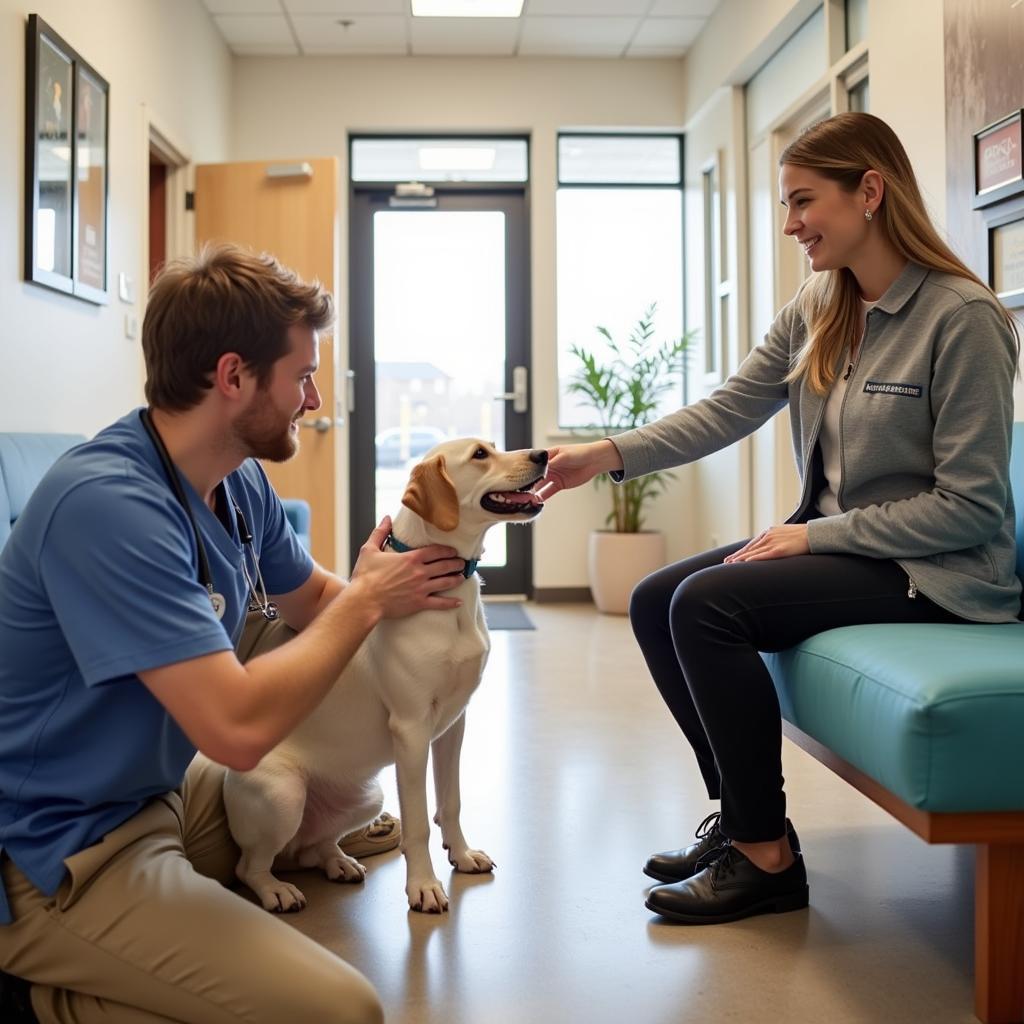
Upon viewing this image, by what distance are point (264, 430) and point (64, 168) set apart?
8.83 feet

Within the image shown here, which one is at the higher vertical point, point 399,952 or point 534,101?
point 534,101

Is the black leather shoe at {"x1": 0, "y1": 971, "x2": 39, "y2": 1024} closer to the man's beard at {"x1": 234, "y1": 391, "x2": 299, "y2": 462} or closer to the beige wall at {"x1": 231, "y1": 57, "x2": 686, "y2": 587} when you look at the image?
the man's beard at {"x1": 234, "y1": 391, "x2": 299, "y2": 462}

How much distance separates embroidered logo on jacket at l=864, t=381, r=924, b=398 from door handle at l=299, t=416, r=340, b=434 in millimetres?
3839

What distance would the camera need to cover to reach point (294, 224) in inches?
220

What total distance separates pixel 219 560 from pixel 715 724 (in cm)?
84

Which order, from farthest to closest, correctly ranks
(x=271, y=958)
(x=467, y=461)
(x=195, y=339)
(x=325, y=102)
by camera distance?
(x=325, y=102), (x=467, y=461), (x=195, y=339), (x=271, y=958)

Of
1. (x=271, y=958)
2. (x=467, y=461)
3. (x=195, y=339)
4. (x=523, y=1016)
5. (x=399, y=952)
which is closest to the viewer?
(x=271, y=958)

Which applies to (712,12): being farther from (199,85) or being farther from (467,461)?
(467,461)

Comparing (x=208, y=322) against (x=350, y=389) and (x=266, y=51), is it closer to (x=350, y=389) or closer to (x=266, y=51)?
(x=350, y=389)

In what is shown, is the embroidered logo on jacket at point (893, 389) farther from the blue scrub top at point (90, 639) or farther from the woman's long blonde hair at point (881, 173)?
the blue scrub top at point (90, 639)

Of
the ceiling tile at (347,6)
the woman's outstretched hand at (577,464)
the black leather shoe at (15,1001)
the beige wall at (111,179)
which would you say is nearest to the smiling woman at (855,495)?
the woman's outstretched hand at (577,464)

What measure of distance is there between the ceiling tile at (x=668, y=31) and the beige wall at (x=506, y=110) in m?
0.29

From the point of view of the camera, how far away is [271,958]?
4.13 feet

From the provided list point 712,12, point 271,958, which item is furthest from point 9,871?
point 712,12
